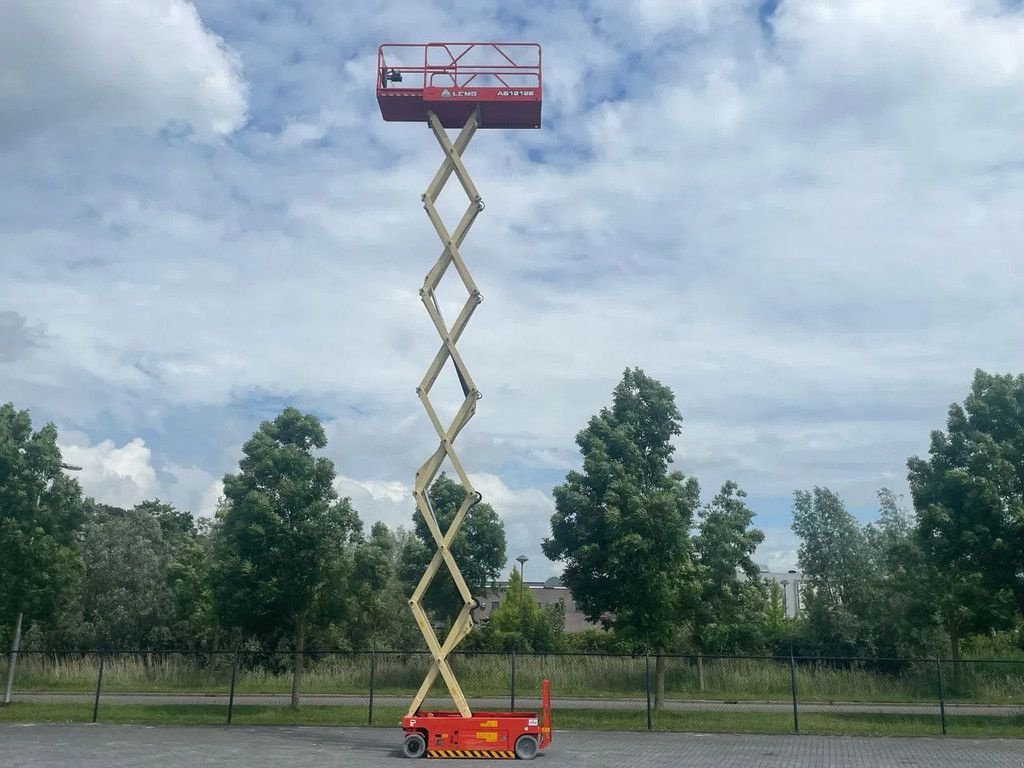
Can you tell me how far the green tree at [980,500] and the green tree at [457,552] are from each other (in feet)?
68.0

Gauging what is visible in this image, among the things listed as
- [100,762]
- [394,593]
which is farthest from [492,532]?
[100,762]

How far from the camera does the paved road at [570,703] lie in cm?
2703

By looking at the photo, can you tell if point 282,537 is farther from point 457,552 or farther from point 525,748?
point 457,552

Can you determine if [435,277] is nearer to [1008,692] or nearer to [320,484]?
[320,484]

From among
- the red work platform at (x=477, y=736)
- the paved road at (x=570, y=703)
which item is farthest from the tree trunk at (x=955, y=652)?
the red work platform at (x=477, y=736)

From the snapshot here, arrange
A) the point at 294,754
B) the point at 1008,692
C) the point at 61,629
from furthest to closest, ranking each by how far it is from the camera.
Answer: the point at 61,629 → the point at 1008,692 → the point at 294,754

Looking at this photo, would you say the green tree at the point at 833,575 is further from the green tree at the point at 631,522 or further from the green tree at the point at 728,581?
the green tree at the point at 631,522

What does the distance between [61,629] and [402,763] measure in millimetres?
35365

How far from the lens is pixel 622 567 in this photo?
23.4m

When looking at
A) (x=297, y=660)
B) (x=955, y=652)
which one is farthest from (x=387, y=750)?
(x=955, y=652)

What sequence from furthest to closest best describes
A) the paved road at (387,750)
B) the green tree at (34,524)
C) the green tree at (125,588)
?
the green tree at (125,588), the green tree at (34,524), the paved road at (387,750)

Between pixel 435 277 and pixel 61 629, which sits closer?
pixel 435 277

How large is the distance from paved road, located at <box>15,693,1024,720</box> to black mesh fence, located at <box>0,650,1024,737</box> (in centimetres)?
7

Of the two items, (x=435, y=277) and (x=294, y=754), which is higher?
(x=435, y=277)
